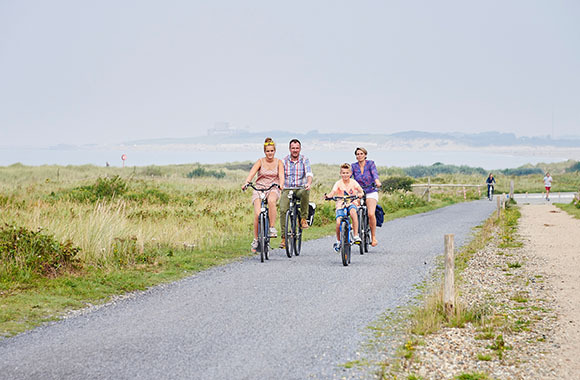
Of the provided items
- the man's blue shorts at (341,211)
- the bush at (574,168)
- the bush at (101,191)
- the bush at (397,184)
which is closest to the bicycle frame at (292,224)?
the man's blue shorts at (341,211)

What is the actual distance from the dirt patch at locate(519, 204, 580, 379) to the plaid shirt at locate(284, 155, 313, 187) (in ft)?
16.2

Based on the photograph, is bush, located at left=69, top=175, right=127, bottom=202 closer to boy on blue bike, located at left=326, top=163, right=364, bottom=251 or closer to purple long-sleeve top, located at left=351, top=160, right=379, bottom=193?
purple long-sleeve top, located at left=351, top=160, right=379, bottom=193

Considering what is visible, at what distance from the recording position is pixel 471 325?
871 centimetres

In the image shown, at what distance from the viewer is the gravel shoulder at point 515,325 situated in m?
6.88

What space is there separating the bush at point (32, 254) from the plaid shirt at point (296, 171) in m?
4.25

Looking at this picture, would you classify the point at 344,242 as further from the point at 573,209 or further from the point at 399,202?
the point at 573,209

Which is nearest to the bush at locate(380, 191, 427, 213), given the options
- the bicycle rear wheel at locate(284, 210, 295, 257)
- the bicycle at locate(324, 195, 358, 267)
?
the bicycle rear wheel at locate(284, 210, 295, 257)

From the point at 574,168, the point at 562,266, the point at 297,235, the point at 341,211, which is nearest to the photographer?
the point at 341,211

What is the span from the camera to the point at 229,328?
26.9ft

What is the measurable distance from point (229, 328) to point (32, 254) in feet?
17.2

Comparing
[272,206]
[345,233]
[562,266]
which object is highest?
[272,206]

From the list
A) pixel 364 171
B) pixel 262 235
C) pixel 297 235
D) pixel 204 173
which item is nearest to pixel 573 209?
pixel 364 171

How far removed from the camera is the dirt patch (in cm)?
752

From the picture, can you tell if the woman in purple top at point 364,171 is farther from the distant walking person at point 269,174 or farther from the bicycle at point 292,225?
the distant walking person at point 269,174
